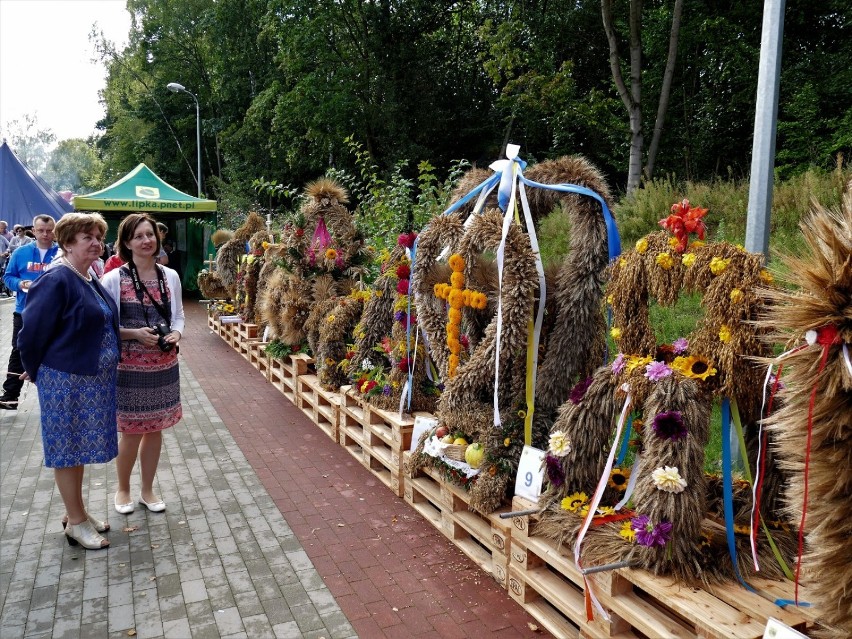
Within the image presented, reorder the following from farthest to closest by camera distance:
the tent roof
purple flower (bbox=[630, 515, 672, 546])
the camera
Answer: the tent roof → the camera → purple flower (bbox=[630, 515, 672, 546])

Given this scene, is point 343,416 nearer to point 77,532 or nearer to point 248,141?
point 77,532

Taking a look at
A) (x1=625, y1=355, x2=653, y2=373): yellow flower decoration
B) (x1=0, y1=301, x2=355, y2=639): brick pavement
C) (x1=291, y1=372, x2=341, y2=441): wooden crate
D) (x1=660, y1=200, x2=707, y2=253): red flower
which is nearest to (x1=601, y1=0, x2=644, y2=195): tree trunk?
(x1=291, y1=372, x2=341, y2=441): wooden crate

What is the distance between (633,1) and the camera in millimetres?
12297

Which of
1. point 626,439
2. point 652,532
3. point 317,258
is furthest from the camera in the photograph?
point 317,258

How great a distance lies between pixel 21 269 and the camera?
6.23 metres

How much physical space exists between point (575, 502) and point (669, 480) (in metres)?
0.61

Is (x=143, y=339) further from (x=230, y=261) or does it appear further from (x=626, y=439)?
(x=230, y=261)

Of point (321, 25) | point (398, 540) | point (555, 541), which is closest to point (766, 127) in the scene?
point (555, 541)

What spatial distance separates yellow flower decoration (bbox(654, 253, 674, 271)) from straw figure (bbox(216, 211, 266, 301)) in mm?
8689

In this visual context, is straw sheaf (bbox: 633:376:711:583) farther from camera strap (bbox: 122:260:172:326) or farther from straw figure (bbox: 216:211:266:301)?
straw figure (bbox: 216:211:266:301)

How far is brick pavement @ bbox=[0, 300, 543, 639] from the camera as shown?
325 cm

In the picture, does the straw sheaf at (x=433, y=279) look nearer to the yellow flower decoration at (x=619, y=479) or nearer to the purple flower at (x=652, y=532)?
the yellow flower decoration at (x=619, y=479)

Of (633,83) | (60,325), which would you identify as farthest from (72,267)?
(633,83)

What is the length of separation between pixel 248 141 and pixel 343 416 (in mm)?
19927
